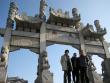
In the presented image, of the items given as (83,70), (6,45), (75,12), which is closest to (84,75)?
(83,70)

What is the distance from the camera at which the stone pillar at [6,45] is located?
8047mm

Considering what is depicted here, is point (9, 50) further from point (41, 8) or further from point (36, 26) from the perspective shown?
point (41, 8)

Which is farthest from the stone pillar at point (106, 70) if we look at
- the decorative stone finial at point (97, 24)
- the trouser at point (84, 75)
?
the trouser at point (84, 75)

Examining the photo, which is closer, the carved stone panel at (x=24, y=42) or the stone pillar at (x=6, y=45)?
the stone pillar at (x=6, y=45)

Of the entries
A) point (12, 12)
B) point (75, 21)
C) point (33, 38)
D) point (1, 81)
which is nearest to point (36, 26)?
point (33, 38)

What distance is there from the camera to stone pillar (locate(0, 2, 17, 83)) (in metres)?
8.05

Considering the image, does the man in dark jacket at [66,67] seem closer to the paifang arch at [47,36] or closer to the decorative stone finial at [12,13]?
the paifang arch at [47,36]

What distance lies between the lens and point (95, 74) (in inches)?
367

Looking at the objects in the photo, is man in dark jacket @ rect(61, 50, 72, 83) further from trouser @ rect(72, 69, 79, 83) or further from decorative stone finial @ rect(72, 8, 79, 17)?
decorative stone finial @ rect(72, 8, 79, 17)

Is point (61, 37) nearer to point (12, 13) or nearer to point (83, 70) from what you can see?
point (12, 13)

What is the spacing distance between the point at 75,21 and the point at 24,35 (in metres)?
3.21

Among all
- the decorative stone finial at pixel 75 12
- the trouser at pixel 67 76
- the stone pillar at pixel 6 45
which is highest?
the decorative stone finial at pixel 75 12

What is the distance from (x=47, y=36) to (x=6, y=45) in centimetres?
226

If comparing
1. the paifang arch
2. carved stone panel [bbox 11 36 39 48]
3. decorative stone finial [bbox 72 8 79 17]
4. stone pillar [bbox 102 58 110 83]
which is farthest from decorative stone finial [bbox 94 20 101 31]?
carved stone panel [bbox 11 36 39 48]
